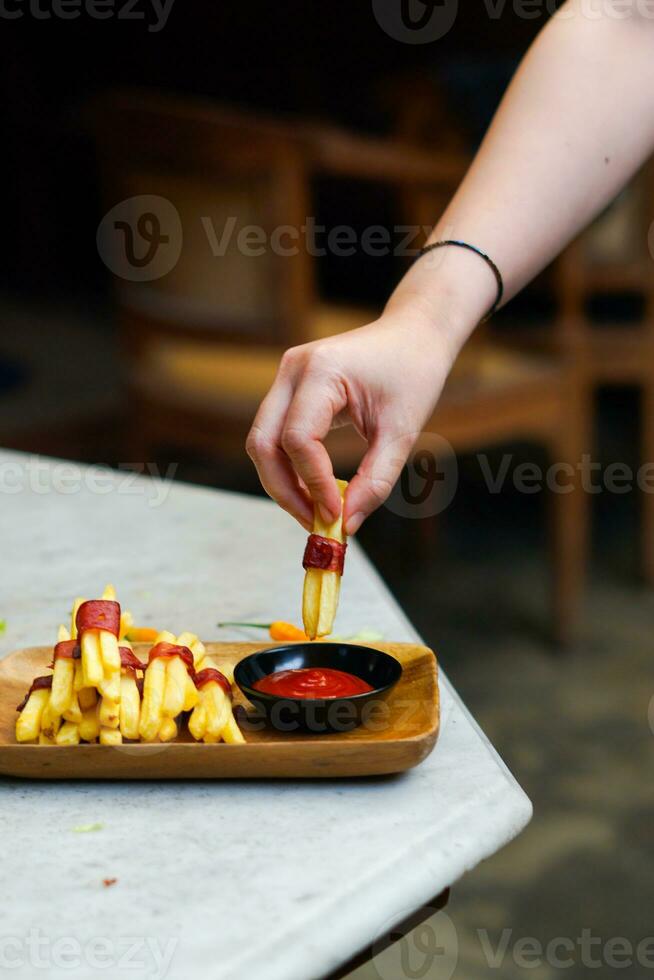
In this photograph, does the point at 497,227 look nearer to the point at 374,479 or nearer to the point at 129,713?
the point at 374,479

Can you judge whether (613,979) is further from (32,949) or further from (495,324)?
(495,324)

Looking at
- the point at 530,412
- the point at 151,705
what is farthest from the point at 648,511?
the point at 151,705

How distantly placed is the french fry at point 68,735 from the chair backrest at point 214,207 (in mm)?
1442

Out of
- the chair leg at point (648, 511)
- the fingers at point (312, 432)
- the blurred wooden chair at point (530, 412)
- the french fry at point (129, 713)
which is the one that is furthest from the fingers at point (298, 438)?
the chair leg at point (648, 511)

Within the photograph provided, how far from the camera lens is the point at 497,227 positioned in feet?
3.07

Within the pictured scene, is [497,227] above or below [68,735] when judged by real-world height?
above

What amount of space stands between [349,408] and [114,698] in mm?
303

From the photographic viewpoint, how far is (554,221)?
0.96 metres

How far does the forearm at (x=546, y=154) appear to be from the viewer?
93 cm

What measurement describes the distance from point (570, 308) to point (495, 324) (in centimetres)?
83

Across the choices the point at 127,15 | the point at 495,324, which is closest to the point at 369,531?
the point at 495,324

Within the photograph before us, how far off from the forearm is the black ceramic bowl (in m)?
0.29

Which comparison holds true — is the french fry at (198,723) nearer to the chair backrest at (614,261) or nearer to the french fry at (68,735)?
the french fry at (68,735)

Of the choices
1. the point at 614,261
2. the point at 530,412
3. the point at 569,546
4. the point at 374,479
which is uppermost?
the point at 614,261
